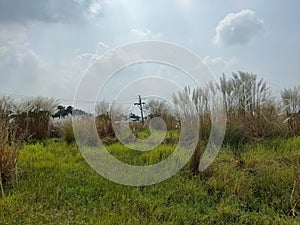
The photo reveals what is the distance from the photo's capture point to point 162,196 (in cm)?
369

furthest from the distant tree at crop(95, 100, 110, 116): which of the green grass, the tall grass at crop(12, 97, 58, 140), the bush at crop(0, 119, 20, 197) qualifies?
the bush at crop(0, 119, 20, 197)

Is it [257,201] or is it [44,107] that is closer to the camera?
[257,201]

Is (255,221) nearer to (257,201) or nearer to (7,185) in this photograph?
(257,201)

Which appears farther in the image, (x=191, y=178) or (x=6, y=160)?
(x=191, y=178)

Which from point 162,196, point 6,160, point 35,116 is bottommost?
point 162,196

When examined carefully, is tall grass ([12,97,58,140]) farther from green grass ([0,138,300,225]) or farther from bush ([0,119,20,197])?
bush ([0,119,20,197])

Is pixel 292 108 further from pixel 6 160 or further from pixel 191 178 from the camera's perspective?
pixel 6 160

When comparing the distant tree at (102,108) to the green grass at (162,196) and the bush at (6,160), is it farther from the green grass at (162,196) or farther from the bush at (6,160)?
the bush at (6,160)

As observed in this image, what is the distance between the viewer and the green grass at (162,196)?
10.4 feet

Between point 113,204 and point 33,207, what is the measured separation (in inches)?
28.3

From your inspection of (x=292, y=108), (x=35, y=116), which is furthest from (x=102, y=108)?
(x=292, y=108)

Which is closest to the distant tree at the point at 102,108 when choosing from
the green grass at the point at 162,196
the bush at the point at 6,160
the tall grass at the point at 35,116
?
the tall grass at the point at 35,116

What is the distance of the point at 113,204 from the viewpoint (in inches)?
136

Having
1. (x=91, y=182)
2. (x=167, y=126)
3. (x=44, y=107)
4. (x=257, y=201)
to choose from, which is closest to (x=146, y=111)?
(x=167, y=126)
